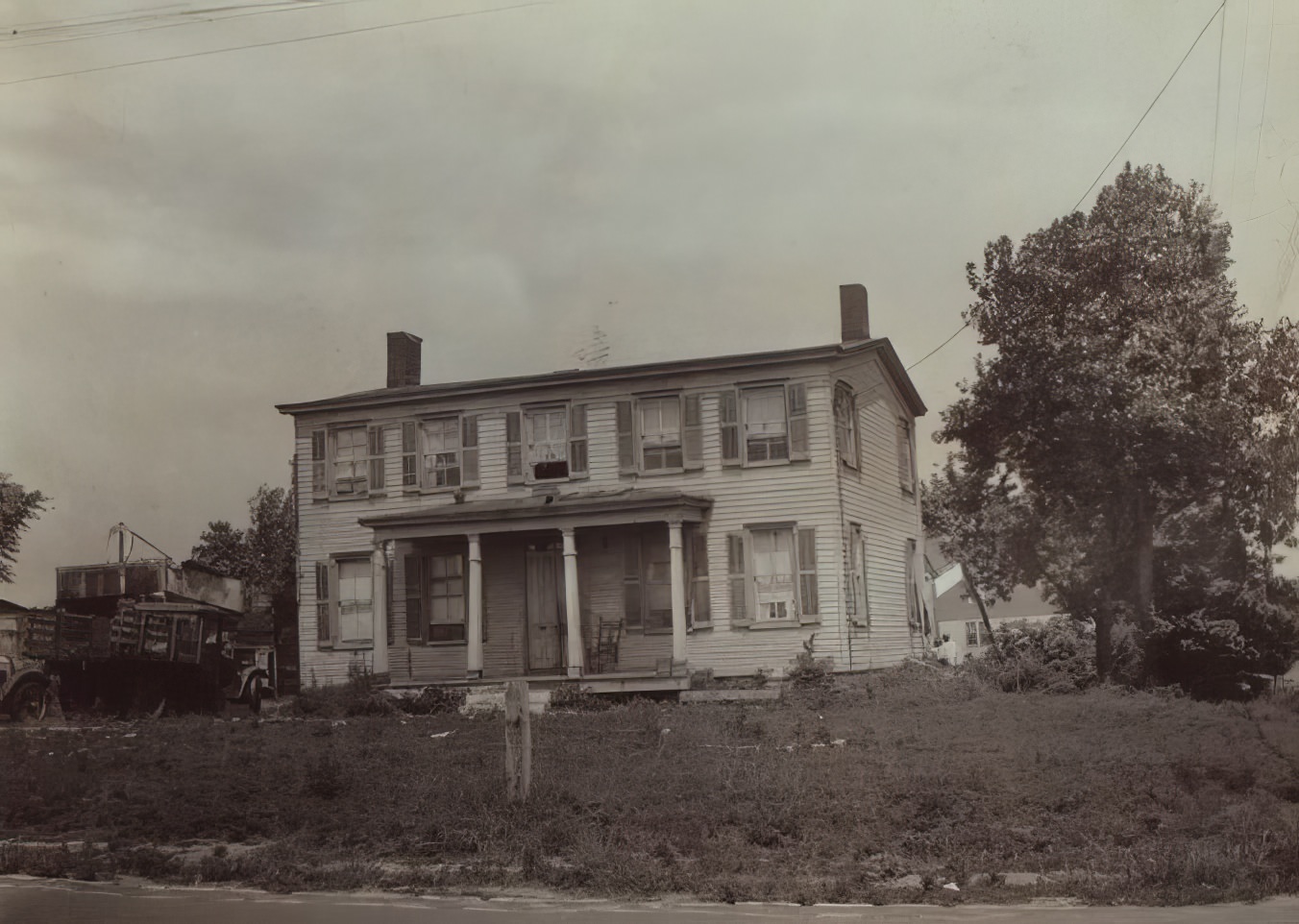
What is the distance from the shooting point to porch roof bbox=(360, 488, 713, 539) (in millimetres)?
18938

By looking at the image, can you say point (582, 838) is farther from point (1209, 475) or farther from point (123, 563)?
point (1209, 475)

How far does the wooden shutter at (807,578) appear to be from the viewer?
62.5ft

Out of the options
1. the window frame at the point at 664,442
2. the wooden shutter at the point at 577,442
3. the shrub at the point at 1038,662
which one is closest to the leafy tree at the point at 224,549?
the wooden shutter at the point at 577,442

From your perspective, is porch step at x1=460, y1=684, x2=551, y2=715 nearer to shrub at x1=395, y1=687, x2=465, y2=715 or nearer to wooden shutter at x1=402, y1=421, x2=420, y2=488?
shrub at x1=395, y1=687, x2=465, y2=715

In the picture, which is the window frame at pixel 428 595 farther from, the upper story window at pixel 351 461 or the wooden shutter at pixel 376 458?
the upper story window at pixel 351 461

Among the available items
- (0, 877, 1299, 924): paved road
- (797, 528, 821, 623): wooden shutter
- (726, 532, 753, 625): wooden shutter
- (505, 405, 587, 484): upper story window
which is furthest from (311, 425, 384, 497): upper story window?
(0, 877, 1299, 924): paved road

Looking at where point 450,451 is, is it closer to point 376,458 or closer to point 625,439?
point 376,458

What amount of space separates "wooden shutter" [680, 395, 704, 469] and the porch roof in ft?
2.13

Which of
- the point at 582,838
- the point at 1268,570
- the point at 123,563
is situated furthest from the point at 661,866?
the point at 1268,570

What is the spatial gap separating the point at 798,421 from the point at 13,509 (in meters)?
11.3

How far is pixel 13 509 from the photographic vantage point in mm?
14211

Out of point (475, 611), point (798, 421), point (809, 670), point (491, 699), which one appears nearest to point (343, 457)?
point (475, 611)

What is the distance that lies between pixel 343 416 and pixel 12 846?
1325cm

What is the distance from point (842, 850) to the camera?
7.84 m
